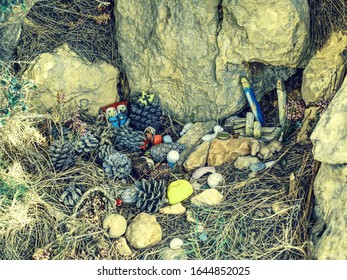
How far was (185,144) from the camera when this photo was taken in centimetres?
443

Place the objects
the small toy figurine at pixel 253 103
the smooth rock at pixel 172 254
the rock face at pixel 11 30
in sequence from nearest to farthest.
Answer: the smooth rock at pixel 172 254 < the rock face at pixel 11 30 < the small toy figurine at pixel 253 103

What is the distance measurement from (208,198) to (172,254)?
436 millimetres

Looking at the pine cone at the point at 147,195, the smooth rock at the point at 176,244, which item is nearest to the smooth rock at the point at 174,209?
the pine cone at the point at 147,195

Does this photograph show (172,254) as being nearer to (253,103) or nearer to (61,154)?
(61,154)

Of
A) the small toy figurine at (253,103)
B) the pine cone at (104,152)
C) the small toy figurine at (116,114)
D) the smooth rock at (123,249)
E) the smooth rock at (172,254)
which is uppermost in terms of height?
the small toy figurine at (253,103)

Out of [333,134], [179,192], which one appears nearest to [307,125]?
[333,134]

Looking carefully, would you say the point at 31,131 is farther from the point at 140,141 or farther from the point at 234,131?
the point at 234,131

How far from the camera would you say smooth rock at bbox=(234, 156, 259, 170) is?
414 cm

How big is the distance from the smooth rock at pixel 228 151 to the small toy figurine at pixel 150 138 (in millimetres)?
437

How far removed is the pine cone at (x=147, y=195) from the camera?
397 cm

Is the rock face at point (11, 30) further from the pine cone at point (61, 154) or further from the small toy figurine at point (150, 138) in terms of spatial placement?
the small toy figurine at point (150, 138)

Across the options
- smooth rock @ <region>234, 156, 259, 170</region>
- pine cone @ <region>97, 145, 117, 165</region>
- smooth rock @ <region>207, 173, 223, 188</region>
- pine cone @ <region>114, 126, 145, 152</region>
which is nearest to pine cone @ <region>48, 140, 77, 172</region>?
pine cone @ <region>97, 145, 117, 165</region>

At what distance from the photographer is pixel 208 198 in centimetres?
396

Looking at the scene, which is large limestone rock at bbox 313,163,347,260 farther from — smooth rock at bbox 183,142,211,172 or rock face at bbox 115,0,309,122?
rock face at bbox 115,0,309,122
